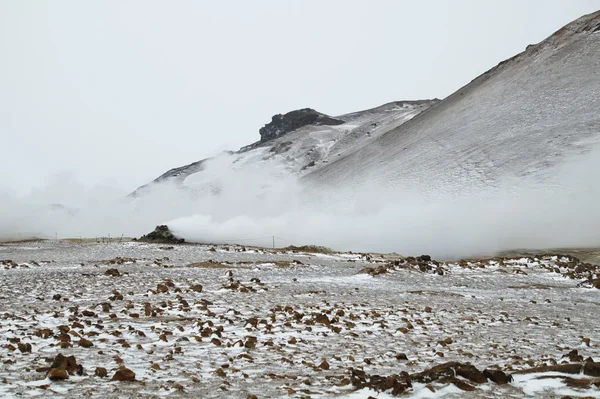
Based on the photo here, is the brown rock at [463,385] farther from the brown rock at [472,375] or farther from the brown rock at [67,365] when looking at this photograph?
the brown rock at [67,365]

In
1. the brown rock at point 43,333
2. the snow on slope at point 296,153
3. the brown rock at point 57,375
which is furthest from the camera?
the snow on slope at point 296,153

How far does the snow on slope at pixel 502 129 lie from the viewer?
6950 cm

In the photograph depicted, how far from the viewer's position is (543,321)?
1662cm

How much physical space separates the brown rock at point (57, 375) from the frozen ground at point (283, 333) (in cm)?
11

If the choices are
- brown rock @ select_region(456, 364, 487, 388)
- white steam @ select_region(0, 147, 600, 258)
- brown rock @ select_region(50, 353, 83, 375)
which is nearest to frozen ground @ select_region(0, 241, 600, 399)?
brown rock @ select_region(456, 364, 487, 388)

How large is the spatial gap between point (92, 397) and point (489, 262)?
35.2 m

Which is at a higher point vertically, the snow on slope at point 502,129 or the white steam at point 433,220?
the snow on slope at point 502,129

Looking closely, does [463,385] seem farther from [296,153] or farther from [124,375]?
[296,153]

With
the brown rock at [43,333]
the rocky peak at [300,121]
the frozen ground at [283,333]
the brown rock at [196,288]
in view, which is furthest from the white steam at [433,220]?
the rocky peak at [300,121]

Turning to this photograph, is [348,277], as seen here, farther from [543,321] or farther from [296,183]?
[296,183]

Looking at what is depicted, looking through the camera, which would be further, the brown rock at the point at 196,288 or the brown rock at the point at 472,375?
the brown rock at the point at 196,288

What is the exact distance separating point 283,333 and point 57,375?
243 inches

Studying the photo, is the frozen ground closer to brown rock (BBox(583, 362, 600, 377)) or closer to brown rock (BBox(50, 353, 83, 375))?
brown rock (BBox(583, 362, 600, 377))

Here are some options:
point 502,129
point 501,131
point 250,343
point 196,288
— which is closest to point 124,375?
point 250,343
